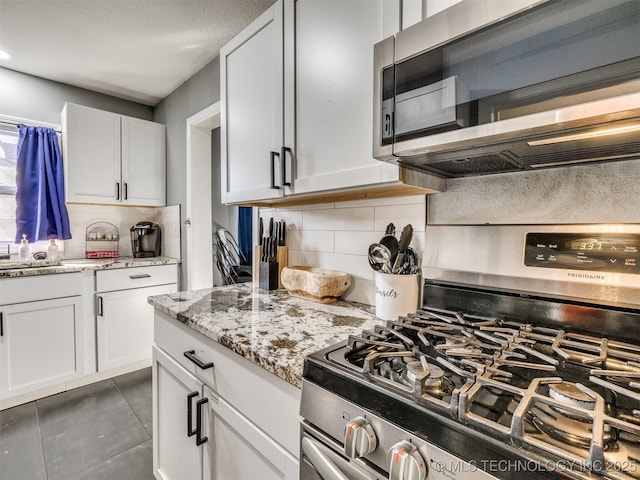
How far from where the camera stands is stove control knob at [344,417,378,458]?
0.53m

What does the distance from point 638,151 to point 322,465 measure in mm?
976

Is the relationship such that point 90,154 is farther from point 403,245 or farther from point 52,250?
point 403,245

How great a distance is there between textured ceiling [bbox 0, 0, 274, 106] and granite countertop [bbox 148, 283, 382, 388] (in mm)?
1622

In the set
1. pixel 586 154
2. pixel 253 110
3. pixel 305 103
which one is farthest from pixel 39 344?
pixel 586 154

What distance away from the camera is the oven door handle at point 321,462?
1.94ft

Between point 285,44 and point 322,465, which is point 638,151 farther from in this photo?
point 285,44

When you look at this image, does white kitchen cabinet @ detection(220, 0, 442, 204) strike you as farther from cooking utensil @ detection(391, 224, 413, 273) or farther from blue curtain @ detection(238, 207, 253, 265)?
blue curtain @ detection(238, 207, 253, 265)

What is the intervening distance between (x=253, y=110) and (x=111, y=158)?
6.26ft

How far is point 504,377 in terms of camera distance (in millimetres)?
555

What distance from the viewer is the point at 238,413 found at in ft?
2.88

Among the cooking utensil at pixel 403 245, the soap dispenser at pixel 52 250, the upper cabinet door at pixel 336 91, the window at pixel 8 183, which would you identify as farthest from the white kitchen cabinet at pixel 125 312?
the cooking utensil at pixel 403 245

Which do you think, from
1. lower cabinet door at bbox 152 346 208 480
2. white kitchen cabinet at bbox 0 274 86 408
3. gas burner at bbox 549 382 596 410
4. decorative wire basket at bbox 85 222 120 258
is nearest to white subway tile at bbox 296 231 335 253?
lower cabinet door at bbox 152 346 208 480

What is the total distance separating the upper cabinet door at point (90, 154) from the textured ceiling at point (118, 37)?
34 cm

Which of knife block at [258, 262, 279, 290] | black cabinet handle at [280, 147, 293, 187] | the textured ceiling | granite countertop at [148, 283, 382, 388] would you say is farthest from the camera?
the textured ceiling
